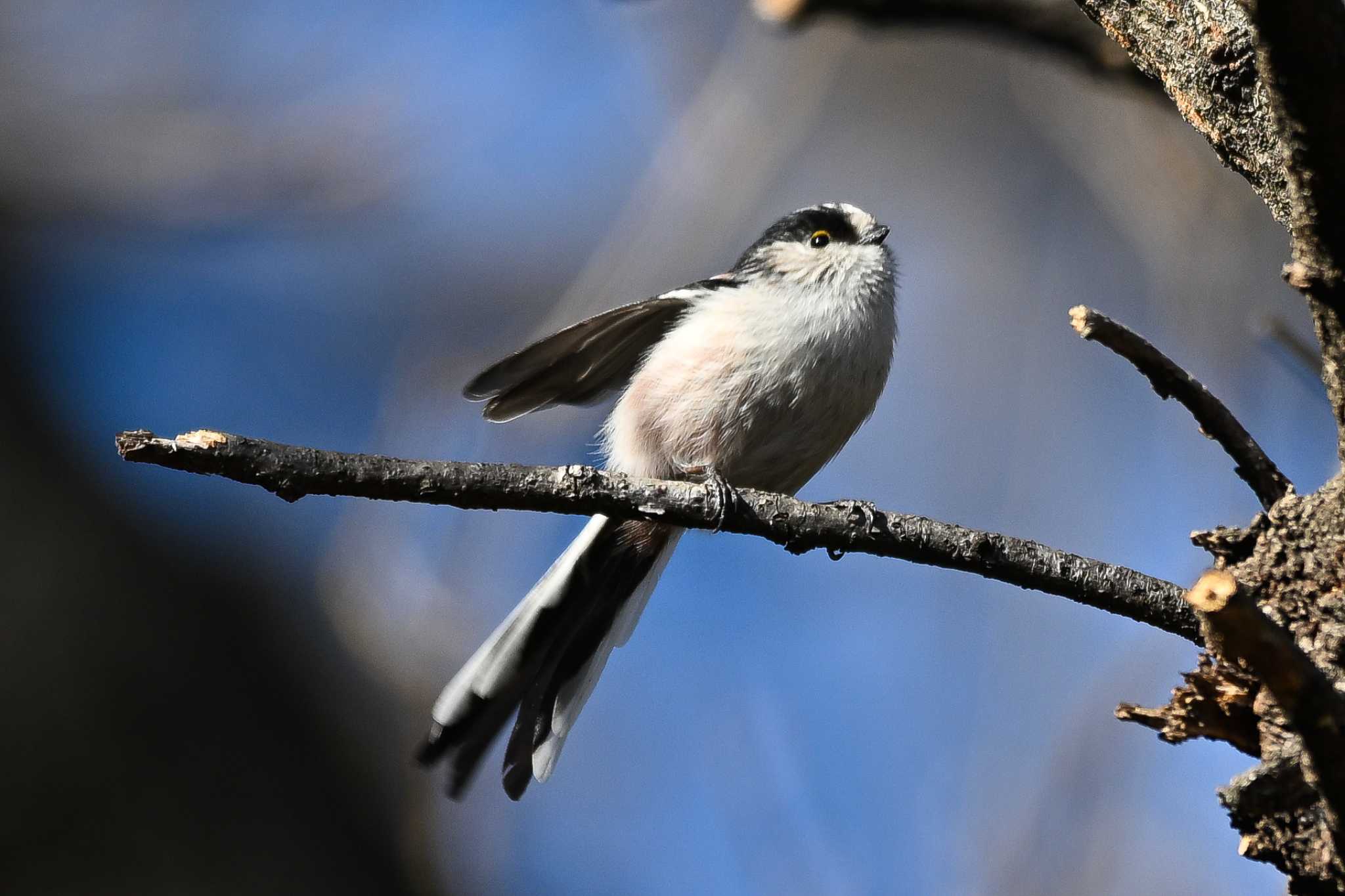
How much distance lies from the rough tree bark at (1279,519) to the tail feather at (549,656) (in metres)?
1.43

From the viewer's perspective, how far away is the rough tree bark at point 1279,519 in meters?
1.17

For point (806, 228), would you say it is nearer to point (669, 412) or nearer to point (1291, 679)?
point (669, 412)

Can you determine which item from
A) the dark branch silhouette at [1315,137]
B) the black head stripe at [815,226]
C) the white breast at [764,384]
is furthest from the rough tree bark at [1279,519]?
the black head stripe at [815,226]

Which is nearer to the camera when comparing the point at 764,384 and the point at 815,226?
the point at 764,384

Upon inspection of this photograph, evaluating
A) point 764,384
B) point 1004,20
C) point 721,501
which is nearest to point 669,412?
point 764,384

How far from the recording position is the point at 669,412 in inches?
136

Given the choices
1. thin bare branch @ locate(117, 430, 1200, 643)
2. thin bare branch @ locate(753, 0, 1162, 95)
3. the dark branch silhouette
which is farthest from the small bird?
the dark branch silhouette

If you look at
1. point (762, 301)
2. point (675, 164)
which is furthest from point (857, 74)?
point (762, 301)

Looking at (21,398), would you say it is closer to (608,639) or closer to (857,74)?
(608,639)

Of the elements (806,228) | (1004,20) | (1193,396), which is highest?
(1004,20)

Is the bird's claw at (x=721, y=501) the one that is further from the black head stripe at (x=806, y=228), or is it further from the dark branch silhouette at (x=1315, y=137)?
the black head stripe at (x=806, y=228)

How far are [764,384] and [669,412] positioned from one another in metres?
0.32

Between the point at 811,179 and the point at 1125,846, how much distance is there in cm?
348

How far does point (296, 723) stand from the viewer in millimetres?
4340
